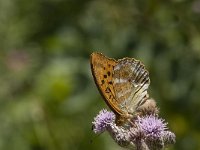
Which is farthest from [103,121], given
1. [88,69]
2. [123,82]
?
[88,69]

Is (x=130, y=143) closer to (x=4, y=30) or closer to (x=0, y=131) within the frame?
(x=0, y=131)

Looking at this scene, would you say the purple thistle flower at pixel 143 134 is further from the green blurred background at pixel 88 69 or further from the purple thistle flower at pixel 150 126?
the green blurred background at pixel 88 69

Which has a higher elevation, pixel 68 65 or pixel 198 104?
pixel 68 65

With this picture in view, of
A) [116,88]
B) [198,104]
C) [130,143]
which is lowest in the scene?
[130,143]

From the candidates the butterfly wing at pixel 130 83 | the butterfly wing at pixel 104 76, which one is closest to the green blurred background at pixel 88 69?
the butterfly wing at pixel 130 83

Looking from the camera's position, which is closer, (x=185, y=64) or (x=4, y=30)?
(x=185, y=64)

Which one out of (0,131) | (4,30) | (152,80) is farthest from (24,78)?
(152,80)

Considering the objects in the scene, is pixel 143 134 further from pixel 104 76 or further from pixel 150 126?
pixel 104 76

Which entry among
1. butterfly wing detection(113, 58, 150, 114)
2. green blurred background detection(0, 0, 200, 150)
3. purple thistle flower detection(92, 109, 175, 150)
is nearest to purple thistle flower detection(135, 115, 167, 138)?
purple thistle flower detection(92, 109, 175, 150)

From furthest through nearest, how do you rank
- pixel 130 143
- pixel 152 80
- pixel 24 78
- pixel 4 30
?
1. pixel 4 30
2. pixel 24 78
3. pixel 152 80
4. pixel 130 143
